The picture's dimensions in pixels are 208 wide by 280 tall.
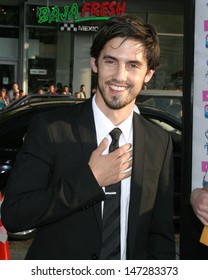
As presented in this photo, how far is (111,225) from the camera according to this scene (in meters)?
1.97

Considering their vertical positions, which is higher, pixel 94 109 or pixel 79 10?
pixel 79 10

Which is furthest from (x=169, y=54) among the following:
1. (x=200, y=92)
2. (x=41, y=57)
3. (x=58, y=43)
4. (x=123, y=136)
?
(x=123, y=136)

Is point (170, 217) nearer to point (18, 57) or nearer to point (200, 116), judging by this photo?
point (200, 116)

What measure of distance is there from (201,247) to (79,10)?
56.4 feet

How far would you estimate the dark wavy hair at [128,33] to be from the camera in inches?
79.0

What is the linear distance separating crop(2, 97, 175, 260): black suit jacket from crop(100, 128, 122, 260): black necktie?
0.03 metres

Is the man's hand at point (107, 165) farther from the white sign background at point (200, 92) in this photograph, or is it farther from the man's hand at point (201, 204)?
the white sign background at point (200, 92)

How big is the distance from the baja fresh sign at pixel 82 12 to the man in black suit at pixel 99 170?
16.9 metres

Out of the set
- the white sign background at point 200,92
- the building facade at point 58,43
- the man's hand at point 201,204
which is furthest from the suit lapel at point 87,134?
the building facade at point 58,43

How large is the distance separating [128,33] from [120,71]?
0.15m

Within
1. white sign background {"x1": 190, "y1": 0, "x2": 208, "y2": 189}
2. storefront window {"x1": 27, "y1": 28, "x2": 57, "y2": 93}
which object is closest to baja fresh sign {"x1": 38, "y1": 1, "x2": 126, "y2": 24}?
storefront window {"x1": 27, "y1": 28, "x2": 57, "y2": 93}

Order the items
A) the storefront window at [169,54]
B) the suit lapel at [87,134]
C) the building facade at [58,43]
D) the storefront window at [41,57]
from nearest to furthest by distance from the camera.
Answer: the suit lapel at [87,134]
the building facade at [58,43]
the storefront window at [41,57]
the storefront window at [169,54]
